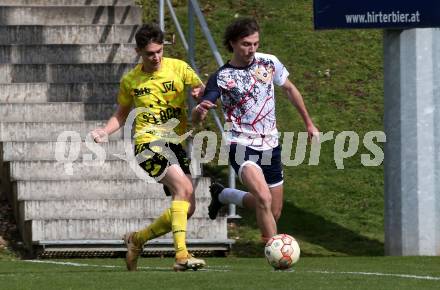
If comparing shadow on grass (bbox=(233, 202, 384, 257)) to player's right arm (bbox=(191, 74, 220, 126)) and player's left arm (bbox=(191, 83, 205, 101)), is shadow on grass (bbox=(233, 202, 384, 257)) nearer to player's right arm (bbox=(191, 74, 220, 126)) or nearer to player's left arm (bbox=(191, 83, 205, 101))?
player's left arm (bbox=(191, 83, 205, 101))

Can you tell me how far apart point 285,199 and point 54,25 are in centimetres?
402

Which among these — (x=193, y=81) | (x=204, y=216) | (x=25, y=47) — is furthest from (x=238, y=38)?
(x=25, y=47)

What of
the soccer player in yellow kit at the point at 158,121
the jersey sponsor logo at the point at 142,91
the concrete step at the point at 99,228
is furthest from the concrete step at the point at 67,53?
the jersey sponsor logo at the point at 142,91

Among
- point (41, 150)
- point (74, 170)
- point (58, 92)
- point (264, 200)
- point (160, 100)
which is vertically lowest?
point (264, 200)

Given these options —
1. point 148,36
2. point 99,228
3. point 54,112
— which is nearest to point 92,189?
point 99,228

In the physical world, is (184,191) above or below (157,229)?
above

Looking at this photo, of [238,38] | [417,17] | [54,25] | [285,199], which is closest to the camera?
[238,38]

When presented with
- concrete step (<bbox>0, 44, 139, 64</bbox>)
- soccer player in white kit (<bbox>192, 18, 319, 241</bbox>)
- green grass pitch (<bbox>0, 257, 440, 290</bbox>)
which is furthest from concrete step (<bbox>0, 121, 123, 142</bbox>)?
soccer player in white kit (<bbox>192, 18, 319, 241</bbox>)

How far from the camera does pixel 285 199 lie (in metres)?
17.6

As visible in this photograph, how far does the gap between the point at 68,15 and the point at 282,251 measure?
9.29 m

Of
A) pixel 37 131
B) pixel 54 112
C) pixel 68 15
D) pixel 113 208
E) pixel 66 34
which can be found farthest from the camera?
pixel 68 15

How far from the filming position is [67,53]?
18.8 m

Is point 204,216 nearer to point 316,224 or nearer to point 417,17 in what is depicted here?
point 316,224

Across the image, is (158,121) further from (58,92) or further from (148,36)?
(58,92)
